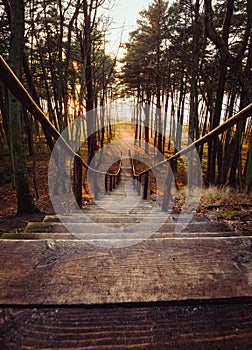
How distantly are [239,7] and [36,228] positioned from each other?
12.7 metres

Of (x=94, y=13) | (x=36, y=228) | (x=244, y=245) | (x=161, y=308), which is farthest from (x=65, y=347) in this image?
(x=94, y=13)

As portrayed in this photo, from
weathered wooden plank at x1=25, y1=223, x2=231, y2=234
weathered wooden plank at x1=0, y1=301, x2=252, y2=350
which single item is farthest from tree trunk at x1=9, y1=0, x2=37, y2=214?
weathered wooden plank at x1=0, y1=301, x2=252, y2=350

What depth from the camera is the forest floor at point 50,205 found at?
371 cm

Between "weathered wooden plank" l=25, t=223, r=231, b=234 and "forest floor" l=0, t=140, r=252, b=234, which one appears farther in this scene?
"forest floor" l=0, t=140, r=252, b=234

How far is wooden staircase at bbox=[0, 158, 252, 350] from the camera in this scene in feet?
2.56

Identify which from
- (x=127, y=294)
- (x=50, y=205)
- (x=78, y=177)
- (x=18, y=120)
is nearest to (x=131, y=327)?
(x=127, y=294)

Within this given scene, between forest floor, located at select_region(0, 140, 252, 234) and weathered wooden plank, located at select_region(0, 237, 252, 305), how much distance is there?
99 centimetres

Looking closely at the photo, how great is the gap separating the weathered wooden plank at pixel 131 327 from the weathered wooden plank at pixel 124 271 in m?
0.04

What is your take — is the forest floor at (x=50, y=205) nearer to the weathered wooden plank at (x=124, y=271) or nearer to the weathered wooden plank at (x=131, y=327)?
the weathered wooden plank at (x=124, y=271)

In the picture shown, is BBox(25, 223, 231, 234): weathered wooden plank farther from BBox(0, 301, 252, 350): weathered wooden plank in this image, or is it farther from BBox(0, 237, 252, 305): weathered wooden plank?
BBox(0, 301, 252, 350): weathered wooden plank

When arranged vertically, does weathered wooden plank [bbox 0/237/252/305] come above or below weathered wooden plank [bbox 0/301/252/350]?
above

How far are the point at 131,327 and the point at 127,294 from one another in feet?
0.47

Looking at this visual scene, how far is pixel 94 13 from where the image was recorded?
805cm

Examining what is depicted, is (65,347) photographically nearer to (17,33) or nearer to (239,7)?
(17,33)
